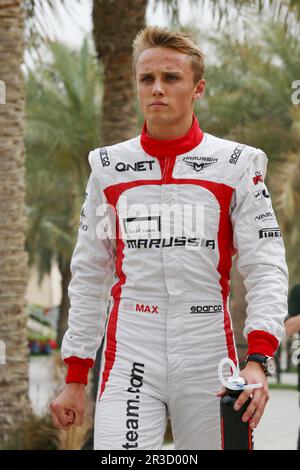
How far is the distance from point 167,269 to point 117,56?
8453 millimetres

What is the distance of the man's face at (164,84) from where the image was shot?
358 centimetres

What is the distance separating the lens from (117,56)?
38.1 ft

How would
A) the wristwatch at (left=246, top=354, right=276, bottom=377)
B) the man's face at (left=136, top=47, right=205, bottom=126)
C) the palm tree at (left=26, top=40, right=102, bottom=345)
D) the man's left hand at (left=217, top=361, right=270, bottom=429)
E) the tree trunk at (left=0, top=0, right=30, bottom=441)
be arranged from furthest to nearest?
the palm tree at (left=26, top=40, right=102, bottom=345) < the tree trunk at (left=0, top=0, right=30, bottom=441) < the man's face at (left=136, top=47, right=205, bottom=126) < the wristwatch at (left=246, top=354, right=276, bottom=377) < the man's left hand at (left=217, top=361, right=270, bottom=429)

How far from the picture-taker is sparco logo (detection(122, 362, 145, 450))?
3363mm

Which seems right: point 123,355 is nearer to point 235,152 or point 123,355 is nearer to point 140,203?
point 140,203

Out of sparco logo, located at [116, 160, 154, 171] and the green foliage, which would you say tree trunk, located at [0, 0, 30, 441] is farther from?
the green foliage

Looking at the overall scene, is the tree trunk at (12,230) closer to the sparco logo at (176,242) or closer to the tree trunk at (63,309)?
the sparco logo at (176,242)

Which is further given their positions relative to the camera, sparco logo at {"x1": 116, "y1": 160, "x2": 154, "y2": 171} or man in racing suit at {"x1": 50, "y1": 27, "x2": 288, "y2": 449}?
sparco logo at {"x1": 116, "y1": 160, "x2": 154, "y2": 171}

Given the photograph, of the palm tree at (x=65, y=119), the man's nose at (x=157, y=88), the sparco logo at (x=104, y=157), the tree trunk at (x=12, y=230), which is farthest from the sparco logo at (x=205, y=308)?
the palm tree at (x=65, y=119)

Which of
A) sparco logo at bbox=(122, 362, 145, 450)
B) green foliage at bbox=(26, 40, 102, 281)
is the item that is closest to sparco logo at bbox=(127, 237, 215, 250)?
sparco logo at bbox=(122, 362, 145, 450)

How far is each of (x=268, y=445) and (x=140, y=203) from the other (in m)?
7.60

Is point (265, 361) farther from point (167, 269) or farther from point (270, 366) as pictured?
point (167, 269)

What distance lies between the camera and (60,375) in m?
9.66

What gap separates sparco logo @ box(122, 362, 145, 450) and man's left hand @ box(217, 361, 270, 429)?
33cm
